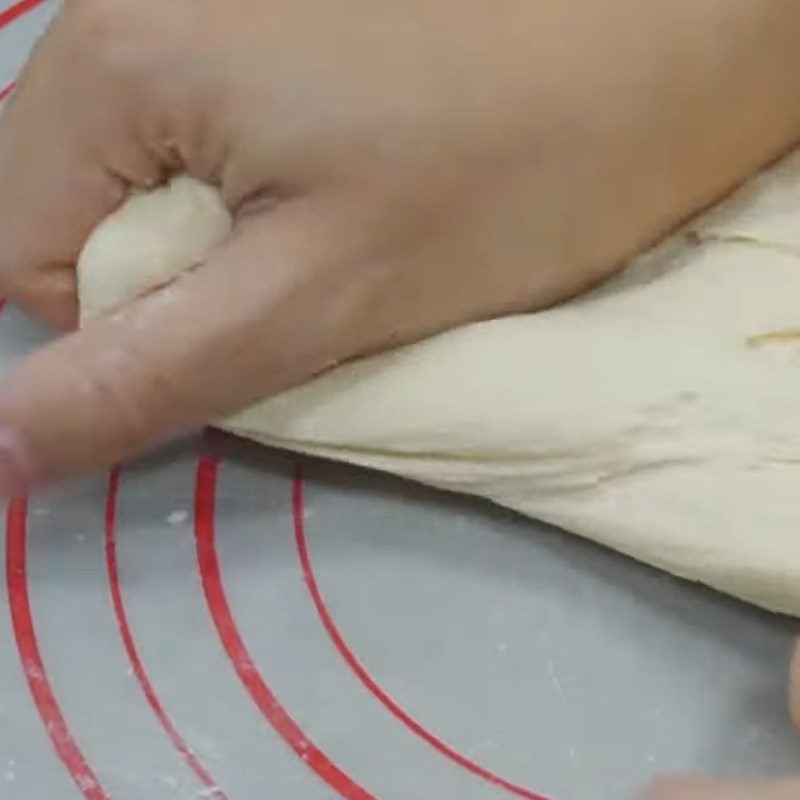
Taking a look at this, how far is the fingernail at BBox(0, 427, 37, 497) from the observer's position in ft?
2.03

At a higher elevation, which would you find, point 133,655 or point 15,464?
point 15,464

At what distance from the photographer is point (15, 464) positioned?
622 mm

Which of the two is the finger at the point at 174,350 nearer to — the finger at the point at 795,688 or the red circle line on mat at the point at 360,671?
the red circle line on mat at the point at 360,671

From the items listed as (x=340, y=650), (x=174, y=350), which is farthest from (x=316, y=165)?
(x=340, y=650)

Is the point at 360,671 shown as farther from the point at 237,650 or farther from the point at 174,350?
the point at 174,350

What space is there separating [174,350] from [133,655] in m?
0.15

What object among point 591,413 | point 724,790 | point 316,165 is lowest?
point 724,790

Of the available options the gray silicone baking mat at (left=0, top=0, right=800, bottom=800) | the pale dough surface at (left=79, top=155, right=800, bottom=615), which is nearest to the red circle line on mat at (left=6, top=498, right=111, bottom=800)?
the gray silicone baking mat at (left=0, top=0, right=800, bottom=800)

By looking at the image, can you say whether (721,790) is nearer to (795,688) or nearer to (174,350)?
(795,688)

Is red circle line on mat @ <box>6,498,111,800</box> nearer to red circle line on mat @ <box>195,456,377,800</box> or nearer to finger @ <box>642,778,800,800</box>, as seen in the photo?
red circle line on mat @ <box>195,456,377,800</box>

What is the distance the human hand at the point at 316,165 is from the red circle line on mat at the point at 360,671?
8 centimetres

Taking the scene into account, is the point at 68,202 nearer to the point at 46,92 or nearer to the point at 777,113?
the point at 46,92

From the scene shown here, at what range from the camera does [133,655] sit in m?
0.68

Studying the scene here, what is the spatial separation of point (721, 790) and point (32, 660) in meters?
0.30
